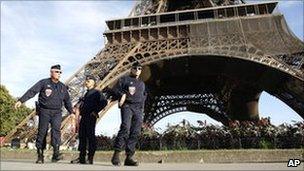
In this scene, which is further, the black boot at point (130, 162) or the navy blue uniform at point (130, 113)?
the navy blue uniform at point (130, 113)

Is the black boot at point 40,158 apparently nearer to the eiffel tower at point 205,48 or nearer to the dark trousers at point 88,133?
the dark trousers at point 88,133

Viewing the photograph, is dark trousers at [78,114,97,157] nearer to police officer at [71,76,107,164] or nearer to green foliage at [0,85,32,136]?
police officer at [71,76,107,164]

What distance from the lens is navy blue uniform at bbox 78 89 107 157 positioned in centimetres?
792

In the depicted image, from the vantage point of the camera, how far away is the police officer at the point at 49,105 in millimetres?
8023

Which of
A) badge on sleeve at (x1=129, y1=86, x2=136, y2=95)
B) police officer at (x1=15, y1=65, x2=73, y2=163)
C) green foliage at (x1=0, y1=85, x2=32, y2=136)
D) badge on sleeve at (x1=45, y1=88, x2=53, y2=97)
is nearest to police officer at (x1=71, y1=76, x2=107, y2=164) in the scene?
police officer at (x1=15, y1=65, x2=73, y2=163)

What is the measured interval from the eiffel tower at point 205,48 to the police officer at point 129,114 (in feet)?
53.4

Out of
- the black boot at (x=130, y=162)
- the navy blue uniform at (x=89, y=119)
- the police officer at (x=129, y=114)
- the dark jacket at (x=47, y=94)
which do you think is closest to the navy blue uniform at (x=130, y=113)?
the police officer at (x=129, y=114)

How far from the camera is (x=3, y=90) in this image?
46312 mm

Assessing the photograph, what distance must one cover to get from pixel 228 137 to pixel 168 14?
2030 cm

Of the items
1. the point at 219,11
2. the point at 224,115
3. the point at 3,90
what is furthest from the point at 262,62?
the point at 3,90

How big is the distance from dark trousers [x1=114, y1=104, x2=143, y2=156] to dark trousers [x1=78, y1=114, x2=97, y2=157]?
68cm

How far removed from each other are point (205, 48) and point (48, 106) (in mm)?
21304

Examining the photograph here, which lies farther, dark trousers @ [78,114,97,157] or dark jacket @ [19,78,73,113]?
dark jacket @ [19,78,73,113]

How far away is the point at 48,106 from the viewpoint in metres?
8.12
